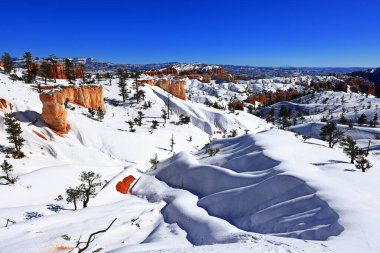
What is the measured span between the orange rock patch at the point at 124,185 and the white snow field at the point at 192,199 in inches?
36.6

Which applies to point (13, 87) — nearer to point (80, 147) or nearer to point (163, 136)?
point (80, 147)

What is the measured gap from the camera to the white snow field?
71.0ft

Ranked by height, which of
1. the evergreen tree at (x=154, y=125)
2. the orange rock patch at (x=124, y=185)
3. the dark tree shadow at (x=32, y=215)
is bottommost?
the orange rock patch at (x=124, y=185)

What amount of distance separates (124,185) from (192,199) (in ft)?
43.4

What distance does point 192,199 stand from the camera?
36.2m

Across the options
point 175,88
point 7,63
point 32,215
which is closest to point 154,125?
point 175,88

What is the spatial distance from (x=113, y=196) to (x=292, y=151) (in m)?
27.8

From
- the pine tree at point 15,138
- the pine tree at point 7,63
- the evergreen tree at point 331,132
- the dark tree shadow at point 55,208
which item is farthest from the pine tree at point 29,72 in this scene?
the evergreen tree at point 331,132

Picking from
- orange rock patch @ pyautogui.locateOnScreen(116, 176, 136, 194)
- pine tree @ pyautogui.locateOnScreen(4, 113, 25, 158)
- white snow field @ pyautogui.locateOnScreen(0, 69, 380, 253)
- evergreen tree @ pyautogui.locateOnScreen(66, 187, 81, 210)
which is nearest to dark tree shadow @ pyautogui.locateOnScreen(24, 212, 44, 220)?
white snow field @ pyautogui.locateOnScreen(0, 69, 380, 253)

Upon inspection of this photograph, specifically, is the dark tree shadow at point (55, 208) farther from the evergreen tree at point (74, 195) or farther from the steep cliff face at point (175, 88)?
the steep cliff face at point (175, 88)

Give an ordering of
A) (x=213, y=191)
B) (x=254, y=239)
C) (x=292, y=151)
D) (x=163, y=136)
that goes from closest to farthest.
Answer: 1. (x=254, y=239)
2. (x=213, y=191)
3. (x=292, y=151)
4. (x=163, y=136)

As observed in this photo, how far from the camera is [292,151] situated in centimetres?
4397

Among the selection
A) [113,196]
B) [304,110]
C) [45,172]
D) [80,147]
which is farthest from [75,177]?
[304,110]

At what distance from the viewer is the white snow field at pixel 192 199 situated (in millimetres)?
21638
